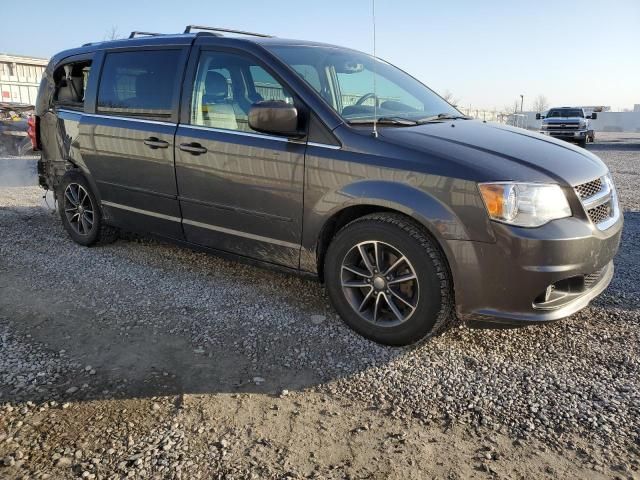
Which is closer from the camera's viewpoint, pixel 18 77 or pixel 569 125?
pixel 569 125

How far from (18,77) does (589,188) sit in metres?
27.3

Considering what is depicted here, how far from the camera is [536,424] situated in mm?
2404

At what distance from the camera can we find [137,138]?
4273mm

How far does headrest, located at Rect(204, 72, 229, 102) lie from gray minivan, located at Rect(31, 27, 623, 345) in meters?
0.01

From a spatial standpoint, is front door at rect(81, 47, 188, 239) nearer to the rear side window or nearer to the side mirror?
the rear side window

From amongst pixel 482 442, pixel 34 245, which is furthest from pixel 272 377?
pixel 34 245

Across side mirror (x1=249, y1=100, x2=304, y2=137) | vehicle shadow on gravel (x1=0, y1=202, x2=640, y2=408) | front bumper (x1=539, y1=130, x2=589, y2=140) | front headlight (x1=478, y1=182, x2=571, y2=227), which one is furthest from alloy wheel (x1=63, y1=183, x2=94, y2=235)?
front bumper (x1=539, y1=130, x2=589, y2=140)

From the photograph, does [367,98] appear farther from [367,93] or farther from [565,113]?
[565,113]

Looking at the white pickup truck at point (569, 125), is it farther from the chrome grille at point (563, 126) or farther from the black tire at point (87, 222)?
the black tire at point (87, 222)

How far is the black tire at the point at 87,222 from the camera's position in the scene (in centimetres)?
501

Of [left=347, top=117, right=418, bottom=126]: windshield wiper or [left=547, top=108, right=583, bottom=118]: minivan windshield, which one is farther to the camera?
[left=547, top=108, right=583, bottom=118]: minivan windshield

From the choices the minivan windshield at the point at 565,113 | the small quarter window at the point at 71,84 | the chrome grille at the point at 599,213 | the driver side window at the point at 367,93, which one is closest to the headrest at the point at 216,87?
the driver side window at the point at 367,93

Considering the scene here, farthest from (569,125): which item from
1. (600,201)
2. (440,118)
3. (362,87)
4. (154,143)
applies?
(154,143)

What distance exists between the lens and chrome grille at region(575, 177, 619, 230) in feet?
9.58
